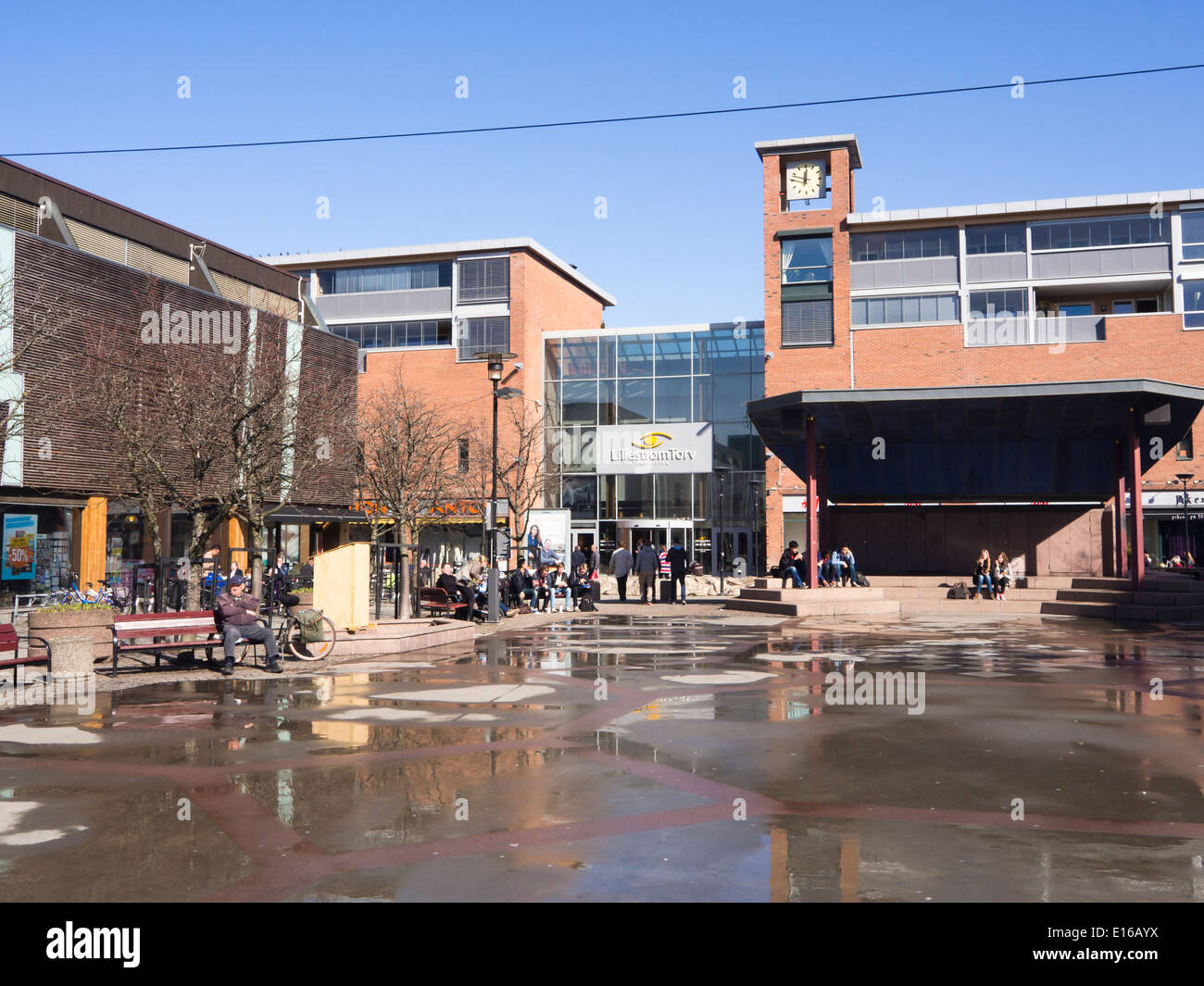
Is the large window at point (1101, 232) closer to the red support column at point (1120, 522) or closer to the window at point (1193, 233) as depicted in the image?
the window at point (1193, 233)

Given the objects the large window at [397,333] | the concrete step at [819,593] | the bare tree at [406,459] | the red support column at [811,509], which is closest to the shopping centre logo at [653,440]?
the bare tree at [406,459]

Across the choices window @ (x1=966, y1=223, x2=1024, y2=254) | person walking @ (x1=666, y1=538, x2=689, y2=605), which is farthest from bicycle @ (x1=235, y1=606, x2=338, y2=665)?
window @ (x1=966, y1=223, x2=1024, y2=254)

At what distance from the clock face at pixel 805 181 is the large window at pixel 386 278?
59.0ft

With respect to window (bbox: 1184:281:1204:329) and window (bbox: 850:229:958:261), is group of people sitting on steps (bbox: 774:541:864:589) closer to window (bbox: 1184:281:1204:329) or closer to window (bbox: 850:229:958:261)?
window (bbox: 850:229:958:261)

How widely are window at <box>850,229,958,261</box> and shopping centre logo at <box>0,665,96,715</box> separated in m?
41.7

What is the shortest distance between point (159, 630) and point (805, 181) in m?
40.4

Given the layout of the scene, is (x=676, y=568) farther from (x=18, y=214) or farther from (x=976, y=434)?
(x=18, y=214)

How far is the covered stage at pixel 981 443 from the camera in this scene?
86.9 feet

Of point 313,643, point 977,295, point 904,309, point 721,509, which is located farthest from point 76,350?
point 977,295
